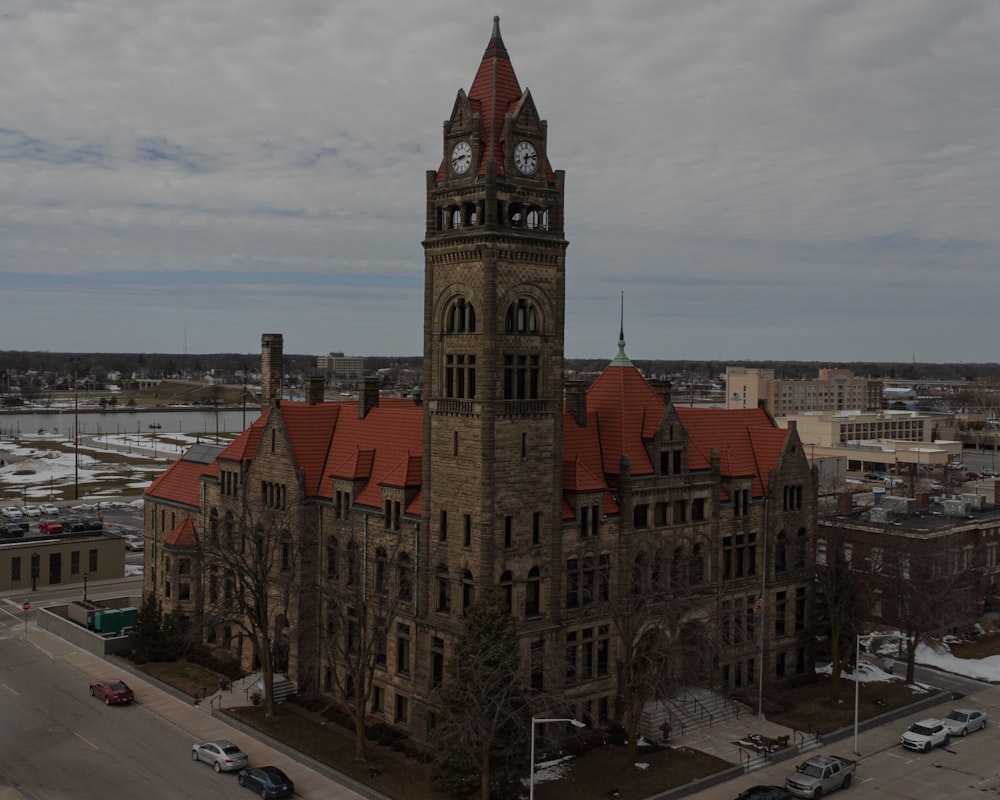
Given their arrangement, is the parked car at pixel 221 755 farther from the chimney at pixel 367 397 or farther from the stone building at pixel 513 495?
the chimney at pixel 367 397

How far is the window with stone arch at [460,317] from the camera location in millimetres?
48438

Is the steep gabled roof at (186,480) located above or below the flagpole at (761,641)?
above

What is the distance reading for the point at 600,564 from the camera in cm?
5206

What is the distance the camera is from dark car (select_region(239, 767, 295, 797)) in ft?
139

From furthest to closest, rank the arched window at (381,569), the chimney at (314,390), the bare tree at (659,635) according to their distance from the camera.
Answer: the chimney at (314,390) < the arched window at (381,569) < the bare tree at (659,635)

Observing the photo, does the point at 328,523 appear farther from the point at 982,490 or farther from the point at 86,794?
the point at 982,490

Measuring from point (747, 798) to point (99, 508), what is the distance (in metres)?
108

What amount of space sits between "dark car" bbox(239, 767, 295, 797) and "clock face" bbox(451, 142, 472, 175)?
3034 centimetres

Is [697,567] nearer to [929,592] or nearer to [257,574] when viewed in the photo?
[929,592]

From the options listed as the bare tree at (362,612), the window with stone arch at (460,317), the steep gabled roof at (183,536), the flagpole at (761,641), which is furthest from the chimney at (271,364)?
the flagpole at (761,641)

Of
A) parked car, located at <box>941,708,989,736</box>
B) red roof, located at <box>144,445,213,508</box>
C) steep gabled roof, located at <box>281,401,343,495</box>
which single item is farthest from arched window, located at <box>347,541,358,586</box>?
parked car, located at <box>941,708,989,736</box>

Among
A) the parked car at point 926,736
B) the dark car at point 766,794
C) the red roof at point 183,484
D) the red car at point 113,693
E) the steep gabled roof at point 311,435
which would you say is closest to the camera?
the dark car at point 766,794

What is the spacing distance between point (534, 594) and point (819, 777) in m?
16.0

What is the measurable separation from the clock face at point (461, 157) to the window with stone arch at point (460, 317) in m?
6.63
